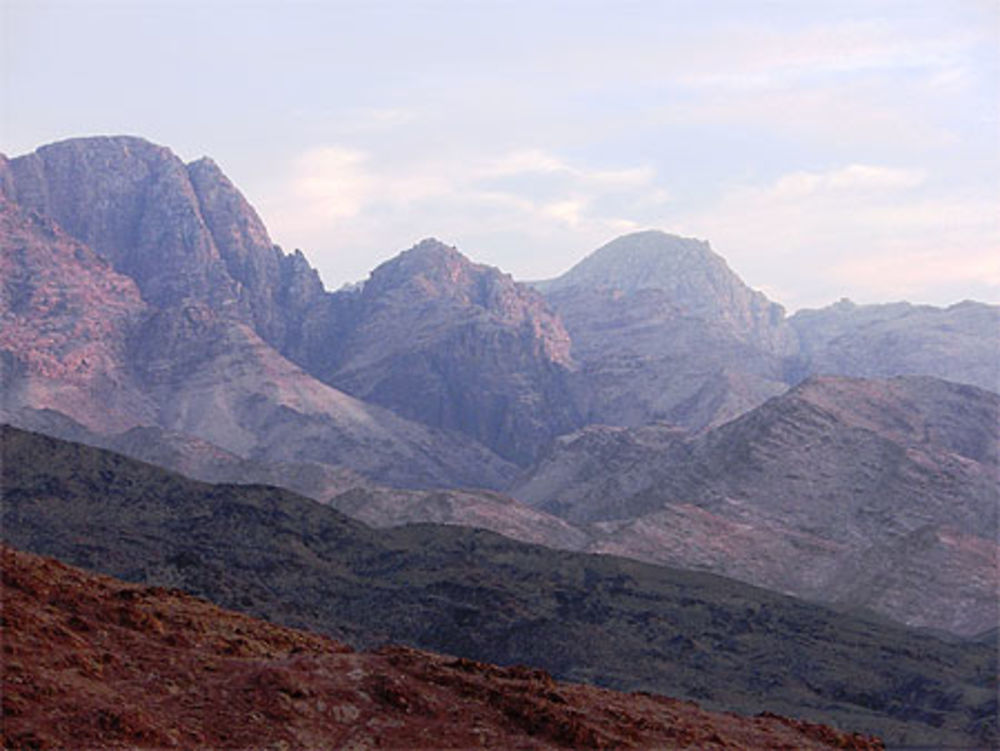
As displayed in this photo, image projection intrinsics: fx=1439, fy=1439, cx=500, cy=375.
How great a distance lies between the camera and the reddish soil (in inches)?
1527

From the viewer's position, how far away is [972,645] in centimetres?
16075

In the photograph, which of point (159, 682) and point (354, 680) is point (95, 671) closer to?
point (159, 682)

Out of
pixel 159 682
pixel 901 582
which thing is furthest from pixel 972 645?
pixel 159 682

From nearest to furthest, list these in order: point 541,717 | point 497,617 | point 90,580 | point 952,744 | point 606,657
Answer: point 541,717, point 90,580, point 952,744, point 606,657, point 497,617

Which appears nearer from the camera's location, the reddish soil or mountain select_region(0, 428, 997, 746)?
the reddish soil

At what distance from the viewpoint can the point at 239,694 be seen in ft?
139

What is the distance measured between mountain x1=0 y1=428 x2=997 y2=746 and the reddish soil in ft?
244

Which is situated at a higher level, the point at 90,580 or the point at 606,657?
the point at 90,580

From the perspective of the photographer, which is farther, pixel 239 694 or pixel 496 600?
pixel 496 600

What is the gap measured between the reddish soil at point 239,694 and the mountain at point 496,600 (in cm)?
7425

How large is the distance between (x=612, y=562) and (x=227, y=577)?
174ft

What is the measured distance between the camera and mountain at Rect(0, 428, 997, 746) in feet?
426

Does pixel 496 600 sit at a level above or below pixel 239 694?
below

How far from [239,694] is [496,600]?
353 ft
